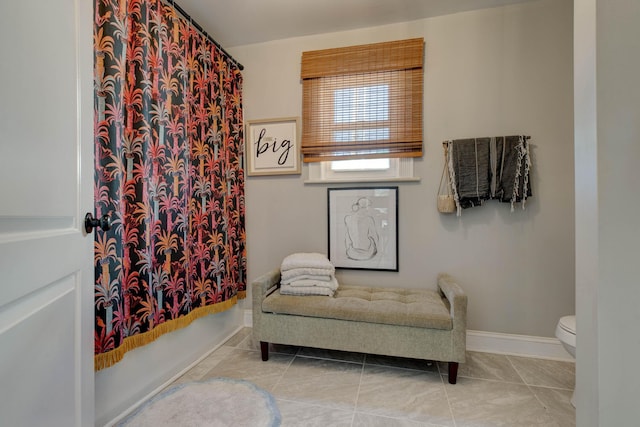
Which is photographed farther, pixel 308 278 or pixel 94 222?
pixel 308 278

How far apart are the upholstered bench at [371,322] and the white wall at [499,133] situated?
33 centimetres

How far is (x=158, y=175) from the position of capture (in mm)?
1613

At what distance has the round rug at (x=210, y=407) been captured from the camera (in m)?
1.38

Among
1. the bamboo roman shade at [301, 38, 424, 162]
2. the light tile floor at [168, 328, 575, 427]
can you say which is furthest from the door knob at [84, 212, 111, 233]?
the bamboo roman shade at [301, 38, 424, 162]

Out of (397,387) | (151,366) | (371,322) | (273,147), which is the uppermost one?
(273,147)

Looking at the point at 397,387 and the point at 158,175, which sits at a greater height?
the point at 158,175

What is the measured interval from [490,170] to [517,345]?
1.35 metres

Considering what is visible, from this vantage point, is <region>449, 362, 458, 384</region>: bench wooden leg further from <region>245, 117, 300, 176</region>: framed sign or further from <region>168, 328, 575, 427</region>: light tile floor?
<region>245, 117, 300, 176</region>: framed sign

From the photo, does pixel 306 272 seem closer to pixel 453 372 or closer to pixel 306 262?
pixel 306 262

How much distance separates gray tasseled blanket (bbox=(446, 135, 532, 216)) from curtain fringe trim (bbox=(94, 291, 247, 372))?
205 cm

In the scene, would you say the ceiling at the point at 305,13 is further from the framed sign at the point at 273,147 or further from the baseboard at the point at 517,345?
the baseboard at the point at 517,345
